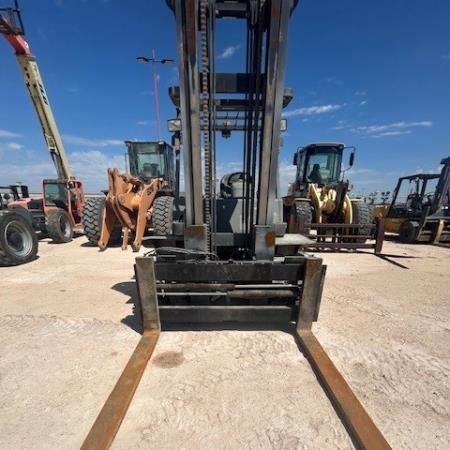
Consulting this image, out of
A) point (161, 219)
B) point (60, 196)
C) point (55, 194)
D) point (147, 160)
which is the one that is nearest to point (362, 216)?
point (161, 219)

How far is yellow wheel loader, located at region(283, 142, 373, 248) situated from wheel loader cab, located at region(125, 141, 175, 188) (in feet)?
14.7

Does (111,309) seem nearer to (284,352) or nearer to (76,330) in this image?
(76,330)

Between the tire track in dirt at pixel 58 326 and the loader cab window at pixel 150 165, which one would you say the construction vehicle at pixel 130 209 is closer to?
the loader cab window at pixel 150 165

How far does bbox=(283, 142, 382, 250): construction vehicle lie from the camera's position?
7281mm

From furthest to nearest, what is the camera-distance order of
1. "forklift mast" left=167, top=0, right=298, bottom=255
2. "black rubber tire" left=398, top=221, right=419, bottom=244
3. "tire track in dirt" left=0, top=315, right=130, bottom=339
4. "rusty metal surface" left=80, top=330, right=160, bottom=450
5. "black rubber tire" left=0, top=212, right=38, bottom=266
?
"black rubber tire" left=398, top=221, right=419, bottom=244, "black rubber tire" left=0, top=212, right=38, bottom=266, "tire track in dirt" left=0, top=315, right=130, bottom=339, "forklift mast" left=167, top=0, right=298, bottom=255, "rusty metal surface" left=80, top=330, right=160, bottom=450

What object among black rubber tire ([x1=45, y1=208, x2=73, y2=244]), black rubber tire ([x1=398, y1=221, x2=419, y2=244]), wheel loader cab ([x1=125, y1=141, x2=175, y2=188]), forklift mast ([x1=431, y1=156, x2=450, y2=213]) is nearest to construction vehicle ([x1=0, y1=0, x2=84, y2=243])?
black rubber tire ([x1=45, y1=208, x2=73, y2=244])

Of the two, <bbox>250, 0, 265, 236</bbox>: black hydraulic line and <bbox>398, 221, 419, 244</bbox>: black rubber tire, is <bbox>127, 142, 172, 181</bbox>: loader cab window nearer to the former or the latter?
<bbox>250, 0, 265, 236</bbox>: black hydraulic line

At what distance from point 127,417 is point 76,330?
1.61 meters

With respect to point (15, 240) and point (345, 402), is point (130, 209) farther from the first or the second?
point (345, 402)

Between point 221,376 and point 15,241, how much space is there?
6540 millimetres

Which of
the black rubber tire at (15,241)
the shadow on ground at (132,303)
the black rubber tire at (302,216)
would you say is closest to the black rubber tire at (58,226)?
the black rubber tire at (15,241)

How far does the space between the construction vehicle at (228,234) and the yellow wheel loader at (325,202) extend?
448 centimetres

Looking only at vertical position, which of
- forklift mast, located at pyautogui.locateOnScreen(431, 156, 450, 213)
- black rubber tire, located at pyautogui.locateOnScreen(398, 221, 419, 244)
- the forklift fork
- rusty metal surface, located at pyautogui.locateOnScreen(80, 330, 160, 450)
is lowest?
black rubber tire, located at pyautogui.locateOnScreen(398, 221, 419, 244)

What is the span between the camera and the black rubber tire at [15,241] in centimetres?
585
